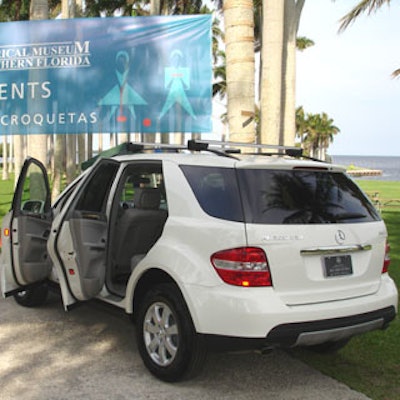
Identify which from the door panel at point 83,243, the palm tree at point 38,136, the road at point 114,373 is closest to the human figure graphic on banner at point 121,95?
the palm tree at point 38,136

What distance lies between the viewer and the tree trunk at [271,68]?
906 cm

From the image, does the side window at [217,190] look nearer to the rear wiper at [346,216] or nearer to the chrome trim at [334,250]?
the chrome trim at [334,250]

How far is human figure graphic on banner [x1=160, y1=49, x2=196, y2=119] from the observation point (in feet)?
40.5

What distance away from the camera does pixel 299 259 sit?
3666mm

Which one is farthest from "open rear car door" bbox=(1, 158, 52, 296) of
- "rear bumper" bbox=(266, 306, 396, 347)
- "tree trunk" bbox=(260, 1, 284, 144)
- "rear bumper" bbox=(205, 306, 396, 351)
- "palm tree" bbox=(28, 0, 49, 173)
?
"palm tree" bbox=(28, 0, 49, 173)

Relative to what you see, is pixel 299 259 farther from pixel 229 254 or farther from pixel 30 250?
pixel 30 250

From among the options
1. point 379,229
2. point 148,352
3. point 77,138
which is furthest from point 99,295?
point 77,138

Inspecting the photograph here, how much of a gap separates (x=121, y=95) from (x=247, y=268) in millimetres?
9747

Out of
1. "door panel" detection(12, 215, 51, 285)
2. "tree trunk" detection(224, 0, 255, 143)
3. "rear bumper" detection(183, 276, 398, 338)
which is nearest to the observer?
"rear bumper" detection(183, 276, 398, 338)

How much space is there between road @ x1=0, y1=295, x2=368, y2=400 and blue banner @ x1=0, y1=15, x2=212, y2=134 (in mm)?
7751

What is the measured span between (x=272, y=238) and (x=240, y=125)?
15.3 ft

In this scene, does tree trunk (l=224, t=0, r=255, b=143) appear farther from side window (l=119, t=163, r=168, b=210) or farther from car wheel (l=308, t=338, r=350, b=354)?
car wheel (l=308, t=338, r=350, b=354)

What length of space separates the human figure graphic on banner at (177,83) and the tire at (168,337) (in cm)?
853

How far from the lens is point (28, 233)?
18.4 feet
